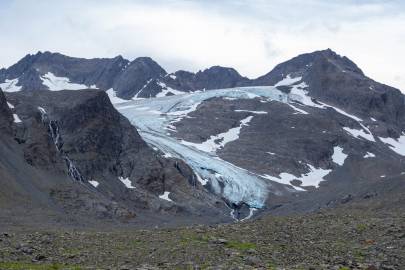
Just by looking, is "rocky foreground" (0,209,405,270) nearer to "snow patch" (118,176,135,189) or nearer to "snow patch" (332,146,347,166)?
"snow patch" (118,176,135,189)

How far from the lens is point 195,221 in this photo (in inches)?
4498

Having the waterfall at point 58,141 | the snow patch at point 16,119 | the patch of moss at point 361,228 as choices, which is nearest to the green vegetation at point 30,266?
the patch of moss at point 361,228

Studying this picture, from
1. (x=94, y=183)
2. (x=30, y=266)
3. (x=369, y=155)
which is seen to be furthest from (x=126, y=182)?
(x=30, y=266)

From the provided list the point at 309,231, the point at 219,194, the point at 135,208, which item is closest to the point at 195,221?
the point at 135,208

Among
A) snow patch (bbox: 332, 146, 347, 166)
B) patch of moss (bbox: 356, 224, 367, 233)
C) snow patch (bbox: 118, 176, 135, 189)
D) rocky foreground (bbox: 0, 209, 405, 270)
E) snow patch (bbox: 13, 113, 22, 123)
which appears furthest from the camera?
snow patch (bbox: 332, 146, 347, 166)

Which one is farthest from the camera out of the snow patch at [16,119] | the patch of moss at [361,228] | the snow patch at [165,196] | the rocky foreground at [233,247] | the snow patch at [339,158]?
the snow patch at [339,158]

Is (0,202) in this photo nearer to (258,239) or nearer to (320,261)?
(258,239)

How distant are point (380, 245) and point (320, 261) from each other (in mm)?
5454

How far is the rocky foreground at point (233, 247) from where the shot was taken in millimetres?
33062

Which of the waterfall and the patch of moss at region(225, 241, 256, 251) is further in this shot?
the waterfall

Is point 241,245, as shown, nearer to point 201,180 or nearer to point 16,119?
point 16,119

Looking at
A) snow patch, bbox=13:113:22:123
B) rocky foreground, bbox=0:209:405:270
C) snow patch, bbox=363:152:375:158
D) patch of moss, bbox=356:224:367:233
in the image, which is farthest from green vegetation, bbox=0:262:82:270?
snow patch, bbox=363:152:375:158

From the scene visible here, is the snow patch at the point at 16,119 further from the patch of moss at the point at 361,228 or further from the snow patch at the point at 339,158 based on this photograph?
the snow patch at the point at 339,158

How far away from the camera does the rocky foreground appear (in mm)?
33062
